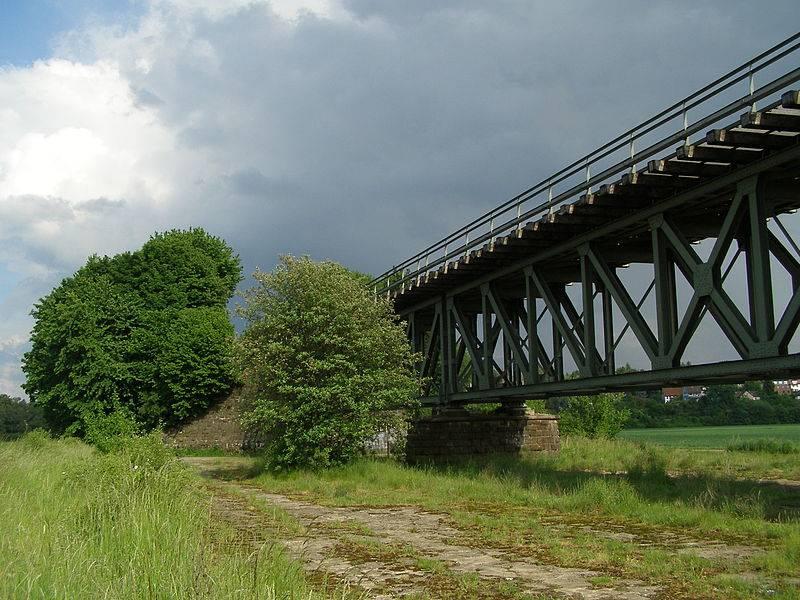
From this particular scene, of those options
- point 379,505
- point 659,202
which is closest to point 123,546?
point 379,505

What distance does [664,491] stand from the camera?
19.1m

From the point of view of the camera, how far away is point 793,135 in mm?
15297

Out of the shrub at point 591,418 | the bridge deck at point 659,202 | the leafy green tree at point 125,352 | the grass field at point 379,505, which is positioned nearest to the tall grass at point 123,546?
the grass field at point 379,505

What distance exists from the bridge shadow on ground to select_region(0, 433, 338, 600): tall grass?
9123 mm

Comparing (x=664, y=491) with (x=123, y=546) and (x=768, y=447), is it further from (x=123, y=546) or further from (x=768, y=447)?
(x=768, y=447)

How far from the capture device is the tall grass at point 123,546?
21.2 ft

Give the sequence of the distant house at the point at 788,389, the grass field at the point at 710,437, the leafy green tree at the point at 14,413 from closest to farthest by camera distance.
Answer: the grass field at the point at 710,437 → the leafy green tree at the point at 14,413 → the distant house at the point at 788,389

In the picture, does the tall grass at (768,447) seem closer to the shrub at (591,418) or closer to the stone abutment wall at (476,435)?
the stone abutment wall at (476,435)

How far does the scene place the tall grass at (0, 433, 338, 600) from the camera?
6477 millimetres

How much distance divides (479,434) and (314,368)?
9.37 metres

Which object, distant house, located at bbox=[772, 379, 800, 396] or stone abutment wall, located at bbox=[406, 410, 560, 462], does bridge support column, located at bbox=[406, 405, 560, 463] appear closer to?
stone abutment wall, located at bbox=[406, 410, 560, 462]

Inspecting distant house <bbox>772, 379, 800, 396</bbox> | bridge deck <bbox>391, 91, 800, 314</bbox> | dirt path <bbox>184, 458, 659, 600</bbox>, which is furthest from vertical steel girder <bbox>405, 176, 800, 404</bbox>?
distant house <bbox>772, 379, 800, 396</bbox>

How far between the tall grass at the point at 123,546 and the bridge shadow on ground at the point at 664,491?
912 cm

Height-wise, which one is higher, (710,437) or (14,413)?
(14,413)
